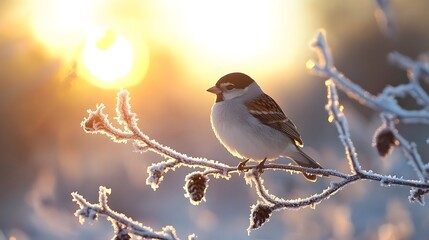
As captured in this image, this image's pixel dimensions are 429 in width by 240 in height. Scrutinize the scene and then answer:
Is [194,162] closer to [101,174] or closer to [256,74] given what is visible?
[101,174]

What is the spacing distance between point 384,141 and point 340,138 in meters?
0.29

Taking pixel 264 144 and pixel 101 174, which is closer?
pixel 264 144

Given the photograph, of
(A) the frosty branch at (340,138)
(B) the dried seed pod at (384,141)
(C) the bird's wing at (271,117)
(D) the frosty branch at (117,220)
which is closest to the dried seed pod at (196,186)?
(A) the frosty branch at (340,138)

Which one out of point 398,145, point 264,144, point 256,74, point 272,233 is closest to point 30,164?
point 256,74

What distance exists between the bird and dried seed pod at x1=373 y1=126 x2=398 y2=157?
2376mm

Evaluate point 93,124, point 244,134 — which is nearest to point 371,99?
point 93,124

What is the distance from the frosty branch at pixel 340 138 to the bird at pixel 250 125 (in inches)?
47.1

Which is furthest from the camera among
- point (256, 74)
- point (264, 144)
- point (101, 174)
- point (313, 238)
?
point (256, 74)

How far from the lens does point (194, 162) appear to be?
2.67m

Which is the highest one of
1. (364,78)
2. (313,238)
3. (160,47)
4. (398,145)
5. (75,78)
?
(364,78)

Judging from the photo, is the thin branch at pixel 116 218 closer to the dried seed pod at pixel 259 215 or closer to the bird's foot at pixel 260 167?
the dried seed pod at pixel 259 215

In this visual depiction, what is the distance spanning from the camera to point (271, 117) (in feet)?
15.7

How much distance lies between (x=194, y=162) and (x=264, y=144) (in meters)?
1.90

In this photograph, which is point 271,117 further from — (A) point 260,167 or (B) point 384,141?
(B) point 384,141
